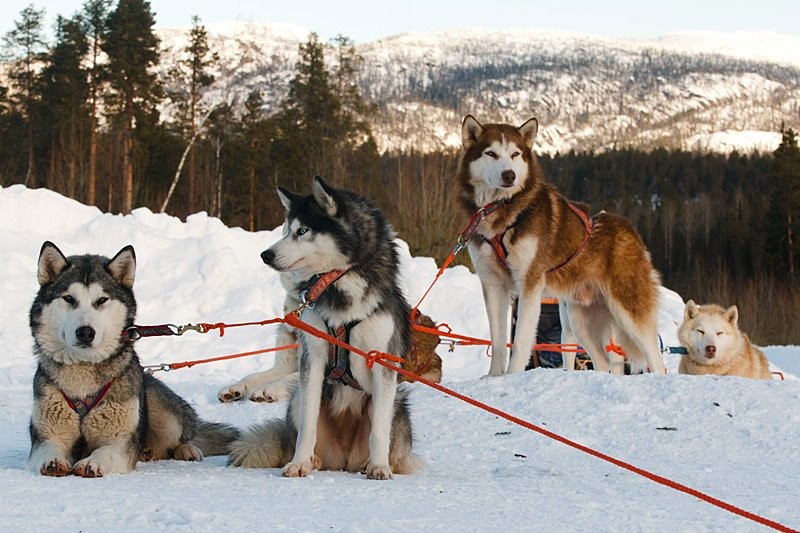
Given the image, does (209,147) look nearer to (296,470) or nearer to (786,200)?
(786,200)

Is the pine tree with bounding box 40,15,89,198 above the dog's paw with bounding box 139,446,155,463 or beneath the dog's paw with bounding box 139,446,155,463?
above

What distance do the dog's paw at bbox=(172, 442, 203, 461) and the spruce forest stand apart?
15526 millimetres

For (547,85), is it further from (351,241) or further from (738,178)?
(351,241)

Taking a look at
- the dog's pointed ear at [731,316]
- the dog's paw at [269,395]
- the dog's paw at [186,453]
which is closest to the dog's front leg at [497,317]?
the dog's paw at [269,395]

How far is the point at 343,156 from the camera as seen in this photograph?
31.1 metres

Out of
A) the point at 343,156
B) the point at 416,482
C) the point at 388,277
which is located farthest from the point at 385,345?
the point at 343,156

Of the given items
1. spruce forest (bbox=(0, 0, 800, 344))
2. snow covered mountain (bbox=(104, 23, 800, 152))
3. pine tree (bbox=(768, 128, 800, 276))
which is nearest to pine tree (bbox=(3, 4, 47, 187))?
spruce forest (bbox=(0, 0, 800, 344))

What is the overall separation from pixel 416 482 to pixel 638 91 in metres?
146

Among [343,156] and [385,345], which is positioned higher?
[343,156]

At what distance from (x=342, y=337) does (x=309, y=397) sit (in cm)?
35

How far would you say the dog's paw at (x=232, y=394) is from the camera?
27.6ft

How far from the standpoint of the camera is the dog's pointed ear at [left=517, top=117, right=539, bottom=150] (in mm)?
7582

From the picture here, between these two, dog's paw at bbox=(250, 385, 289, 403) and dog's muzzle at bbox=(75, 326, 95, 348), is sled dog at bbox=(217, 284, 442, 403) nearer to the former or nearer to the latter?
dog's paw at bbox=(250, 385, 289, 403)

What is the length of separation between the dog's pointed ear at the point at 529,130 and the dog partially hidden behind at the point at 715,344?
279 centimetres
